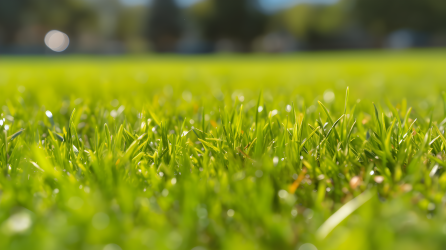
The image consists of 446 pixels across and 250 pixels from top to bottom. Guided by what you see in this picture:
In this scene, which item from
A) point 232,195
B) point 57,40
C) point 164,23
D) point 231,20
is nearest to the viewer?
point 232,195

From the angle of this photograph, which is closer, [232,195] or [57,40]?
[232,195]

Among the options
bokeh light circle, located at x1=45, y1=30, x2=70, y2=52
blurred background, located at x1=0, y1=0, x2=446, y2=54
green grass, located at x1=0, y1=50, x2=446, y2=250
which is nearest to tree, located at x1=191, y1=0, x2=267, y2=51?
blurred background, located at x1=0, y1=0, x2=446, y2=54

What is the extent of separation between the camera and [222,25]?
174 ft

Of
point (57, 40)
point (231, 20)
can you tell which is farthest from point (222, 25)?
point (57, 40)

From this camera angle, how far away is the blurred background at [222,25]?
48.4 m

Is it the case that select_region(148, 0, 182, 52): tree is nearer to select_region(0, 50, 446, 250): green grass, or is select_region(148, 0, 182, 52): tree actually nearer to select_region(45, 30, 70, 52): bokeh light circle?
select_region(45, 30, 70, 52): bokeh light circle

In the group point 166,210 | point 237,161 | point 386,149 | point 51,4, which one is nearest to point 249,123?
point 237,161

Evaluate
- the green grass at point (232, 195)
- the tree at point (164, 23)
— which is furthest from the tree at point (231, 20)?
the green grass at point (232, 195)

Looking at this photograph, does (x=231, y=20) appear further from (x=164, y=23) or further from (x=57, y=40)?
(x=57, y=40)

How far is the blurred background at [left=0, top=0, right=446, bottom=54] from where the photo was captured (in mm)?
48406

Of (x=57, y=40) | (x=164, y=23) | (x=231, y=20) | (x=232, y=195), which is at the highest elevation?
(x=232, y=195)

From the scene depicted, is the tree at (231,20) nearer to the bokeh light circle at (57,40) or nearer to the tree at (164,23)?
the tree at (164,23)

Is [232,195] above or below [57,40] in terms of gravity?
above

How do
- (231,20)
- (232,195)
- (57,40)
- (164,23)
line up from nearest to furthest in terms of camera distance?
(232,195) → (231,20) → (164,23) → (57,40)
